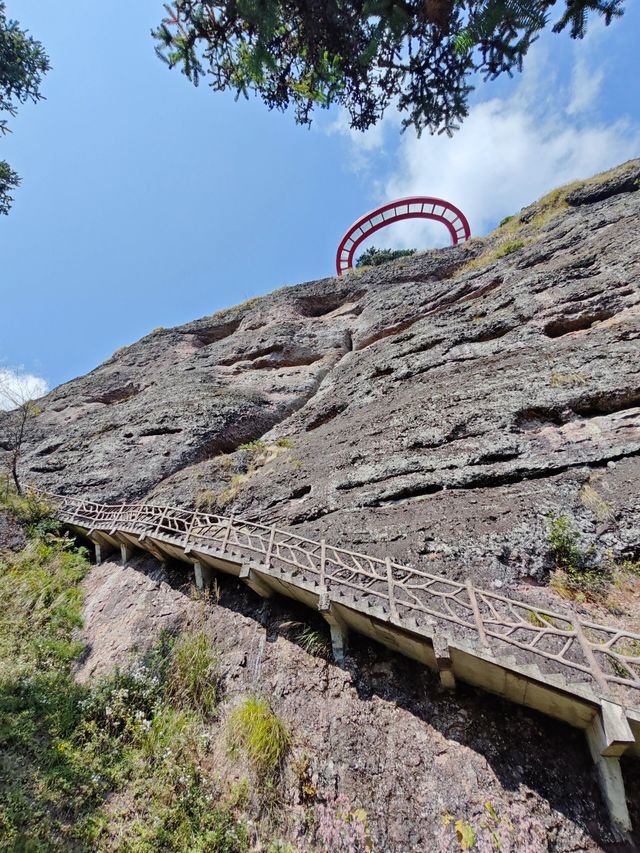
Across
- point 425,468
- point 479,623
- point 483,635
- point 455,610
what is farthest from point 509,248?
point 483,635

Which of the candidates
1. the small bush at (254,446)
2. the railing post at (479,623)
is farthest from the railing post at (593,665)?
the small bush at (254,446)

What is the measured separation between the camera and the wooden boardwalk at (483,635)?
11.2ft

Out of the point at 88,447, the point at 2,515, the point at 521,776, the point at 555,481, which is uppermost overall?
the point at 88,447

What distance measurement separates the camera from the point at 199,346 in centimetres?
2214

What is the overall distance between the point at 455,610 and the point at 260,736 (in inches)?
112

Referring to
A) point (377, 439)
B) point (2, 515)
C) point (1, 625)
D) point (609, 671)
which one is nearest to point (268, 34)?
point (377, 439)

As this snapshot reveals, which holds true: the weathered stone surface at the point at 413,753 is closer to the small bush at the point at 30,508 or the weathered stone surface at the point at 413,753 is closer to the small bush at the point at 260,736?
the small bush at the point at 260,736

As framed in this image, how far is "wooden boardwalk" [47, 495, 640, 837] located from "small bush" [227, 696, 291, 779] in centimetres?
108

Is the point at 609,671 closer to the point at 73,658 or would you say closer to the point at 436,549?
the point at 436,549

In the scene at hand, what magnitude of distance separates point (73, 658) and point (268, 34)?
34.9 ft

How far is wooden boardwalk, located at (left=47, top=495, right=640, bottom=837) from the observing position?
11.2 ft

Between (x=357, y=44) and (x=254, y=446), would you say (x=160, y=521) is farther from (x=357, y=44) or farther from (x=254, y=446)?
(x=357, y=44)

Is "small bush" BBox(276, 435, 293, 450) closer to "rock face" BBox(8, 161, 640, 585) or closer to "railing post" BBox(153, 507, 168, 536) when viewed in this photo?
"rock face" BBox(8, 161, 640, 585)

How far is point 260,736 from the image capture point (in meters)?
4.73
